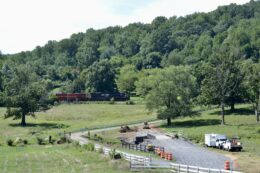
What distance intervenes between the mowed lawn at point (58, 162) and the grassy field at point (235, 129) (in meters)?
12.0

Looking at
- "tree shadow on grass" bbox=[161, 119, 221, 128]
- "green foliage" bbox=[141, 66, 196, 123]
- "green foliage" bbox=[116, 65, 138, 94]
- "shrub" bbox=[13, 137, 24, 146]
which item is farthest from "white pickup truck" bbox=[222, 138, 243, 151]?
"green foliage" bbox=[116, 65, 138, 94]

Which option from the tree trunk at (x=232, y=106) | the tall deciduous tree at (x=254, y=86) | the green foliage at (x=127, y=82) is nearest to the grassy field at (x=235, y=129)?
the tree trunk at (x=232, y=106)

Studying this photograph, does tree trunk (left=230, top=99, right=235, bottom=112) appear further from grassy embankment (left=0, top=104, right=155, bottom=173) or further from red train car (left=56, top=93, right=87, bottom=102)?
red train car (left=56, top=93, right=87, bottom=102)

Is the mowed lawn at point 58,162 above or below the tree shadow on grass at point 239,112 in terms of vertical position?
below

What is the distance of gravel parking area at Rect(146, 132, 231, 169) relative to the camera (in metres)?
47.7

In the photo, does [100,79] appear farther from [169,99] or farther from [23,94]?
[169,99]

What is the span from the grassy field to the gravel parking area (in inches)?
70.5

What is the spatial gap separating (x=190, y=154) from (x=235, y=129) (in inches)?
968

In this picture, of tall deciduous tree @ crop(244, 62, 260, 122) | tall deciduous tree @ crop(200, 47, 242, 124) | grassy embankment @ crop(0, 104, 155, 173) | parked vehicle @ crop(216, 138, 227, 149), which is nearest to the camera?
grassy embankment @ crop(0, 104, 155, 173)

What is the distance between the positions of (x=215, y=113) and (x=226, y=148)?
41.5 metres

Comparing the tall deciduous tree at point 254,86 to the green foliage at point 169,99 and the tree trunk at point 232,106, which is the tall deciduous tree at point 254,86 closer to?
the tree trunk at point 232,106

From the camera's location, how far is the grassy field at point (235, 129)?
5157cm

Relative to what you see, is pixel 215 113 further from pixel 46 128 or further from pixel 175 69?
pixel 46 128

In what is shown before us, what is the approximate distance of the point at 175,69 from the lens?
99.6 meters
